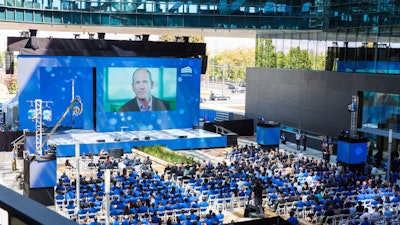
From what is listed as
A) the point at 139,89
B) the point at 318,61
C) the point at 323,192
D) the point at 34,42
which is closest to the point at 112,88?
the point at 139,89

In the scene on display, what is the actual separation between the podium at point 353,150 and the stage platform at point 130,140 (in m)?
9.91

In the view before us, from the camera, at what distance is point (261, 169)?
26703mm

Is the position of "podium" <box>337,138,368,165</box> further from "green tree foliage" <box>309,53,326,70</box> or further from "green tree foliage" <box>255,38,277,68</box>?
"green tree foliage" <box>255,38,277,68</box>

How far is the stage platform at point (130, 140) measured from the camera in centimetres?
3369

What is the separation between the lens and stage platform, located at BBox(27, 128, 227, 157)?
111 ft

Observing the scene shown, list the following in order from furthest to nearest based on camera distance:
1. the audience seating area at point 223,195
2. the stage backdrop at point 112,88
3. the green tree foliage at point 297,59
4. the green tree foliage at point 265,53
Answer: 1. the green tree foliage at point 265,53
2. the green tree foliage at point 297,59
3. the stage backdrop at point 112,88
4. the audience seating area at point 223,195

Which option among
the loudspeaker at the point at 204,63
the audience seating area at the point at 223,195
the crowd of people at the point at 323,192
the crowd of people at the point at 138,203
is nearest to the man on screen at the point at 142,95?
the loudspeaker at the point at 204,63

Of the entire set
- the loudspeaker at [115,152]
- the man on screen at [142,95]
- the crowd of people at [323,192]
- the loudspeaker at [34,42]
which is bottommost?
the loudspeaker at [115,152]

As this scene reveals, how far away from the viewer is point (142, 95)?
39562 millimetres

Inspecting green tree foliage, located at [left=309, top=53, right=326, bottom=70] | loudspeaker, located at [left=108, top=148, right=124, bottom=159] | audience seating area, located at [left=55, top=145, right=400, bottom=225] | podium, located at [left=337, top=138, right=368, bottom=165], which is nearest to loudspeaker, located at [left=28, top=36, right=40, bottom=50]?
loudspeaker, located at [left=108, top=148, right=124, bottom=159]

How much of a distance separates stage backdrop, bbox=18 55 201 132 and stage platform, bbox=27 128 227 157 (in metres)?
0.96

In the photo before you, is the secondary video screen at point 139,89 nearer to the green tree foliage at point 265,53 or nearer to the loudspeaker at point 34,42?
the loudspeaker at point 34,42

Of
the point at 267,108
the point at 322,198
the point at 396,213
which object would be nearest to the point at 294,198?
the point at 322,198

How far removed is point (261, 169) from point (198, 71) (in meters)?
15.6
